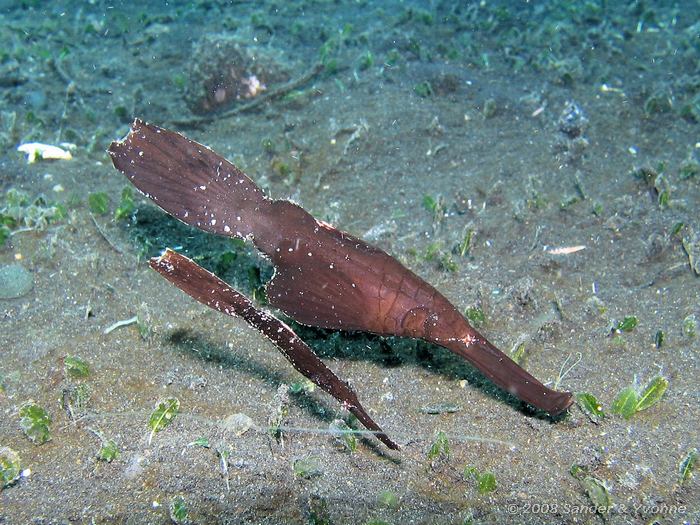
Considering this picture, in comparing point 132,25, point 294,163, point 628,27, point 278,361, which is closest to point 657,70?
point 628,27

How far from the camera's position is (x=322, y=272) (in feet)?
10.4

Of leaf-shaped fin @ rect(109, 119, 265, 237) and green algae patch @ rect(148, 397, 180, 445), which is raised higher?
leaf-shaped fin @ rect(109, 119, 265, 237)

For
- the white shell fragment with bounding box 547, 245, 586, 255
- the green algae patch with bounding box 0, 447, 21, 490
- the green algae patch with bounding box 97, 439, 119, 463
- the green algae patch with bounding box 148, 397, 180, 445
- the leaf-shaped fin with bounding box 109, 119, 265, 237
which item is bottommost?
the green algae patch with bounding box 0, 447, 21, 490

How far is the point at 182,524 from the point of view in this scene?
259 cm

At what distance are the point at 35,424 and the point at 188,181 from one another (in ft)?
5.88

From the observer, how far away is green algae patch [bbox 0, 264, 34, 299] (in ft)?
13.7

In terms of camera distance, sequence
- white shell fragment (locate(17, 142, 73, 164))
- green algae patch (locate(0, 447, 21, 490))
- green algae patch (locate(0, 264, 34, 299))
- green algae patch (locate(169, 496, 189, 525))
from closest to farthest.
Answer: green algae patch (locate(169, 496, 189, 525)) < green algae patch (locate(0, 447, 21, 490)) < green algae patch (locate(0, 264, 34, 299)) < white shell fragment (locate(17, 142, 73, 164))

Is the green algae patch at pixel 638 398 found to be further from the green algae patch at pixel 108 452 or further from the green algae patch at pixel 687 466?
the green algae patch at pixel 108 452

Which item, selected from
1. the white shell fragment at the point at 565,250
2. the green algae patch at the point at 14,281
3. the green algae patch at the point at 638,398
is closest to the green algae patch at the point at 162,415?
the green algae patch at the point at 14,281

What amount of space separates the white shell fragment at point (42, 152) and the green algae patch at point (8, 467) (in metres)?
4.21

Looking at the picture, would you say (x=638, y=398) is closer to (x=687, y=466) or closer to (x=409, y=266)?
(x=687, y=466)

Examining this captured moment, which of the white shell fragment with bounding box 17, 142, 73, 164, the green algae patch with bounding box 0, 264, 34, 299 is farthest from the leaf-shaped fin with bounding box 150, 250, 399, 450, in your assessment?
the white shell fragment with bounding box 17, 142, 73, 164

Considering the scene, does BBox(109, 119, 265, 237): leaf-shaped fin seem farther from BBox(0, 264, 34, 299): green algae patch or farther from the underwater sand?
BBox(0, 264, 34, 299): green algae patch

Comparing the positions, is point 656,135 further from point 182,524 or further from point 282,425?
point 182,524
